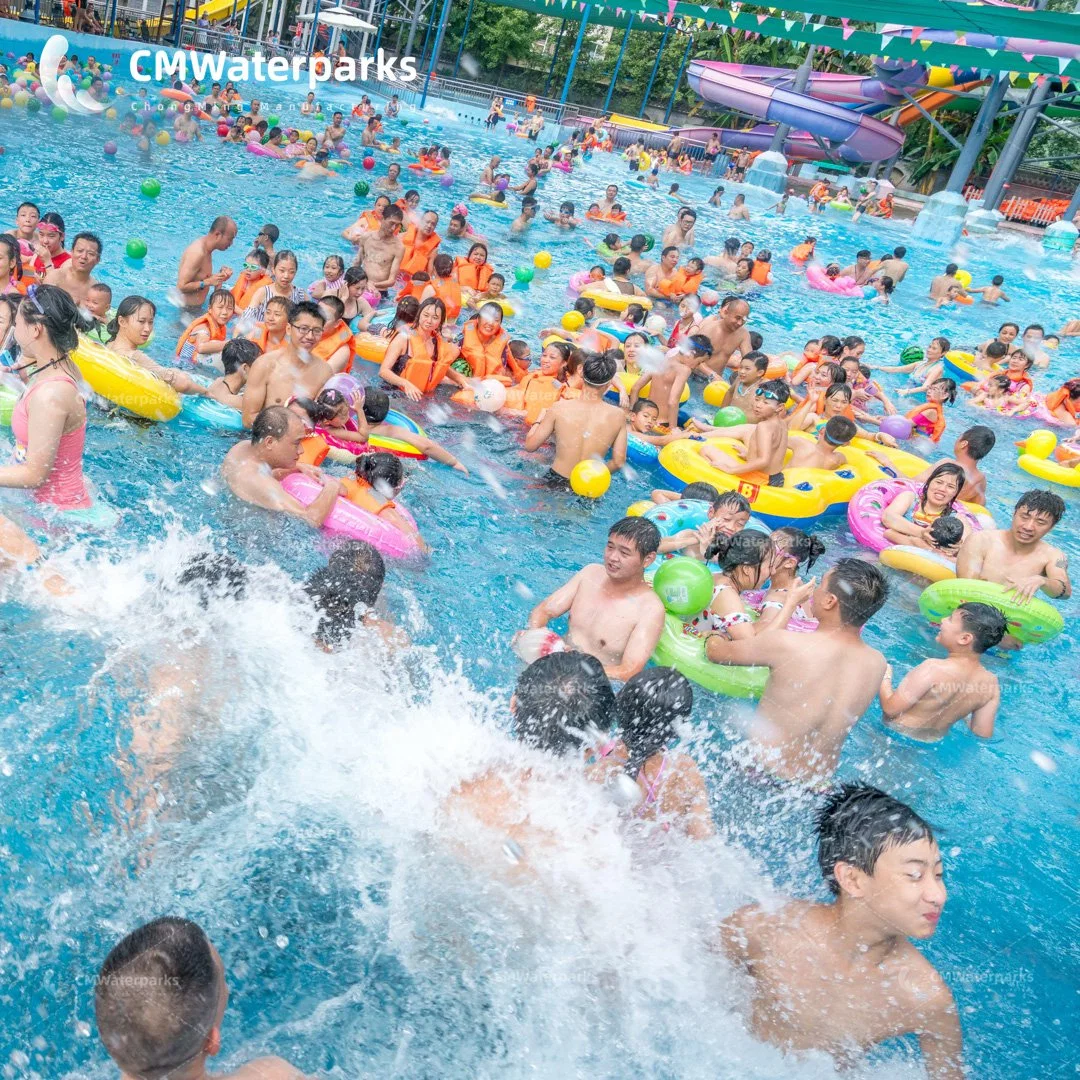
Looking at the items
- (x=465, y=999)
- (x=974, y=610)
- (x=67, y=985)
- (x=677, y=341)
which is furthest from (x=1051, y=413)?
(x=67, y=985)

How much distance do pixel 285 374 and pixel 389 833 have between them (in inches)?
147

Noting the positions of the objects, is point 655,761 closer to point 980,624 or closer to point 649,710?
point 649,710

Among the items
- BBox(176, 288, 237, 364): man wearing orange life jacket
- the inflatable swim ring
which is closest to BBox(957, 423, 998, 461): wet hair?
the inflatable swim ring

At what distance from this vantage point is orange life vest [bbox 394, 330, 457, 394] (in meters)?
8.15

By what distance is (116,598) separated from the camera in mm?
4617

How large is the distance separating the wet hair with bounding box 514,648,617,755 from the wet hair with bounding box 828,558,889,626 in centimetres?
110

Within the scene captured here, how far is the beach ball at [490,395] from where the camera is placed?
26.9ft

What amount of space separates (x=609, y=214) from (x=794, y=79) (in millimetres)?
17848

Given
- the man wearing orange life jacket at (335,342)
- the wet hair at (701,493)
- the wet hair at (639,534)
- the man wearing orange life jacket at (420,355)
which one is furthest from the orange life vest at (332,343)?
the wet hair at (639,534)

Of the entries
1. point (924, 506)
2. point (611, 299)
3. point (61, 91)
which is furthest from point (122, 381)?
point (61, 91)

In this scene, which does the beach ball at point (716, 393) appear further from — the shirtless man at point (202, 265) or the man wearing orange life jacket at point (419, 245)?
the shirtless man at point (202, 265)

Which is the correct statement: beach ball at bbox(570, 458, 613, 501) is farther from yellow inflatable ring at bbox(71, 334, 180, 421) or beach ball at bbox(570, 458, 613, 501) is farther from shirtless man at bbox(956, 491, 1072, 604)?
yellow inflatable ring at bbox(71, 334, 180, 421)

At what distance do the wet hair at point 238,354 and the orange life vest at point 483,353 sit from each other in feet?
7.45

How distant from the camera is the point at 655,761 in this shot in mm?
3955
